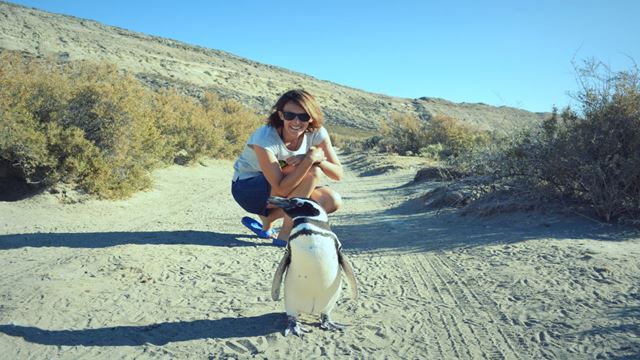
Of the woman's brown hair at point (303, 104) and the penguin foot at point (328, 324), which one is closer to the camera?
the penguin foot at point (328, 324)

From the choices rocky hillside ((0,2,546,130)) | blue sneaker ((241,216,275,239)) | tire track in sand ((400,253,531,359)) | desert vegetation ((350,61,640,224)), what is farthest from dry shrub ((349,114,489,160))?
tire track in sand ((400,253,531,359))

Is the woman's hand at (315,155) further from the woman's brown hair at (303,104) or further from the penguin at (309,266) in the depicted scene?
the penguin at (309,266)

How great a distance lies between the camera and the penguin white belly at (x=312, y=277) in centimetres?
299

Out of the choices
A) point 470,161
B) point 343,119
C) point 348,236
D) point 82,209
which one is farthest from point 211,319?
point 343,119

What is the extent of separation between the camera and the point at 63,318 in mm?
3299

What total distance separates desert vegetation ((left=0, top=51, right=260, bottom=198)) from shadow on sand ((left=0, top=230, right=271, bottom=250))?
2.30 m

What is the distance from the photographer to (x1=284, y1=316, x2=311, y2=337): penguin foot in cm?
313

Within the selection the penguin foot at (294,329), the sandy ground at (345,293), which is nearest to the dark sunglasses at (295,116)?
the sandy ground at (345,293)

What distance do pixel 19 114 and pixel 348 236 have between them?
5.40 m

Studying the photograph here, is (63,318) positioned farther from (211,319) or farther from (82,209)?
(82,209)

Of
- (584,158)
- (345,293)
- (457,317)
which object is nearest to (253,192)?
(345,293)

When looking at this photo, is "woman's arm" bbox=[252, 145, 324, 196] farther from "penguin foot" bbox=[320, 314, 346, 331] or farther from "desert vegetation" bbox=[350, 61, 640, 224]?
"desert vegetation" bbox=[350, 61, 640, 224]

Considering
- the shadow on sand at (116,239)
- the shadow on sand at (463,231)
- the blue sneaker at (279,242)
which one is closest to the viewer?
the shadow on sand at (116,239)

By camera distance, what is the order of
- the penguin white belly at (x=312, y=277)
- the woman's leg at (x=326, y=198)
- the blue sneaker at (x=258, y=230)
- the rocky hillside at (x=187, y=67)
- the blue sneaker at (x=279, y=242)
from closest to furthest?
1. the penguin white belly at (x=312, y=277)
2. the woman's leg at (x=326, y=198)
3. the blue sneaker at (x=279, y=242)
4. the blue sneaker at (x=258, y=230)
5. the rocky hillside at (x=187, y=67)
